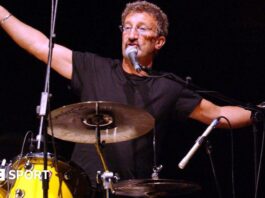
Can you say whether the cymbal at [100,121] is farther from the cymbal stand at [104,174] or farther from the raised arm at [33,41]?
the raised arm at [33,41]

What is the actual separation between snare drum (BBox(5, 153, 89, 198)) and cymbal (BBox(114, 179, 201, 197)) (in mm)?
261

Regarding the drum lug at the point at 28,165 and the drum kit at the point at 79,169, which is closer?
the drum kit at the point at 79,169

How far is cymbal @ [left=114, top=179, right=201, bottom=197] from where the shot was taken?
225 centimetres

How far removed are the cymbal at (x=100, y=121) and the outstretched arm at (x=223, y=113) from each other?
78 centimetres

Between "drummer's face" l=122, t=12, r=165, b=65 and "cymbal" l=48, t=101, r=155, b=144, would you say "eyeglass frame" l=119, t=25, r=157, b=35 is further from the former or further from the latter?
"cymbal" l=48, t=101, r=155, b=144

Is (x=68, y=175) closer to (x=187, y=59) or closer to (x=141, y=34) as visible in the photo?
(x=141, y=34)

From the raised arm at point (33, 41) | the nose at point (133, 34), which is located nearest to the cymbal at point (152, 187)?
the raised arm at point (33, 41)

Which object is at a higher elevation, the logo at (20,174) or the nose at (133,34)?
the nose at (133,34)

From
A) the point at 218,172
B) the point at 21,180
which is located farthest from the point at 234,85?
the point at 21,180

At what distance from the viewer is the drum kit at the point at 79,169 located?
7.51 ft

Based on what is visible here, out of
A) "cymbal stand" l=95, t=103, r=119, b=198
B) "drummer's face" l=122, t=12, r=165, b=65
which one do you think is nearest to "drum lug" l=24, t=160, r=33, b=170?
"cymbal stand" l=95, t=103, r=119, b=198

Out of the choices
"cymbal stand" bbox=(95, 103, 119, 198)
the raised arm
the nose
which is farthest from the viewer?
the nose

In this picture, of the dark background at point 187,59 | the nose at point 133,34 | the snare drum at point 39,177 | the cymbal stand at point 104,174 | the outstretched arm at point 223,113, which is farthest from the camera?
the dark background at point 187,59

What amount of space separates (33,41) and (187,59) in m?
1.40
